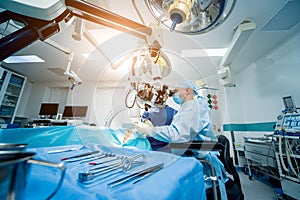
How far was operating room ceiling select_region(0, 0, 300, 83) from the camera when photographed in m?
1.65

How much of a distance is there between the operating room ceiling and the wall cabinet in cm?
25

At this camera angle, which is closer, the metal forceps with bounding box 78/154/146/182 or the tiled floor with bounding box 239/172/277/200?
the metal forceps with bounding box 78/154/146/182

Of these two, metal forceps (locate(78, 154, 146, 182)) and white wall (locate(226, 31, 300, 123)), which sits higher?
white wall (locate(226, 31, 300, 123))

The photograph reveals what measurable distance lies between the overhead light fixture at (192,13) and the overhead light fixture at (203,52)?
198 centimetres

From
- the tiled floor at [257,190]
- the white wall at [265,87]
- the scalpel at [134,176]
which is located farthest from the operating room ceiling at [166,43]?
the tiled floor at [257,190]

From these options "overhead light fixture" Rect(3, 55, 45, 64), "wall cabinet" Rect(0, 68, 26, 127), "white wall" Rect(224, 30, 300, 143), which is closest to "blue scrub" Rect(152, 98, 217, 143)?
"white wall" Rect(224, 30, 300, 143)

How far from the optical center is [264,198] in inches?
64.9

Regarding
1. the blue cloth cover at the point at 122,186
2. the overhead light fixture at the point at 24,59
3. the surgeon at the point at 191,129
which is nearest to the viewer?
the blue cloth cover at the point at 122,186

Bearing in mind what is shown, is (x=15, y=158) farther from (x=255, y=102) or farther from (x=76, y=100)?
(x=76, y=100)

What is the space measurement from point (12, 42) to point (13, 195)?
1.65 feet

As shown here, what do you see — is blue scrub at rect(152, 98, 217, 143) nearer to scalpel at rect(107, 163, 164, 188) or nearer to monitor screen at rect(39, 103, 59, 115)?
scalpel at rect(107, 163, 164, 188)

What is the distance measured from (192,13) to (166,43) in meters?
1.80

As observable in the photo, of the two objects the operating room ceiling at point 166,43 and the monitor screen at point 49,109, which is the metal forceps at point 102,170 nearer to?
the operating room ceiling at point 166,43

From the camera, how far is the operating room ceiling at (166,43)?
5.42 ft
